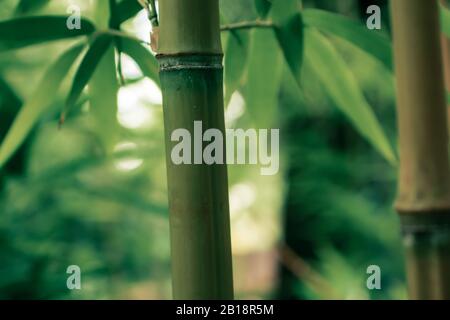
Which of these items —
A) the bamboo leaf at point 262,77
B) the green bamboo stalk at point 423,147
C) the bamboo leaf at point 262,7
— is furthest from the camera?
the bamboo leaf at point 262,77

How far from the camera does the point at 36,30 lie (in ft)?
2.68

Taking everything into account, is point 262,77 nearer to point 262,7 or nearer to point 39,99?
point 262,7

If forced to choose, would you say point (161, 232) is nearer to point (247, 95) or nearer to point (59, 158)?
point (59, 158)

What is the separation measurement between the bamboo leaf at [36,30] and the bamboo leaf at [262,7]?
194 mm

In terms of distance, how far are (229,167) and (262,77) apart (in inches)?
29.9

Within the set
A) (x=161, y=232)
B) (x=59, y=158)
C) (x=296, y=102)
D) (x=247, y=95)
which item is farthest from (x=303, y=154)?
(x=247, y=95)

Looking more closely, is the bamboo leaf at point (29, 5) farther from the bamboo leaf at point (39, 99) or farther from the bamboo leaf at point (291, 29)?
the bamboo leaf at point (291, 29)

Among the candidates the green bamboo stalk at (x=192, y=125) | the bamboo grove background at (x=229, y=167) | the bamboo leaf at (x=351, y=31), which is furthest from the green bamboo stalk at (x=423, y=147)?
the bamboo leaf at (x=351, y=31)

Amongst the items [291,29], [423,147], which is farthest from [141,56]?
[423,147]

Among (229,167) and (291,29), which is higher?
(291,29)

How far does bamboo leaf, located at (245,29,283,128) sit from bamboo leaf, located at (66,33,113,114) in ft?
0.60

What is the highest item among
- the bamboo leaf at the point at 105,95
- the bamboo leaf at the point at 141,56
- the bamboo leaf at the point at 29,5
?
the bamboo leaf at the point at 29,5

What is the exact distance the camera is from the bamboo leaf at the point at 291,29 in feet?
2.52

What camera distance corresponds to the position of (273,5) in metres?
0.76
